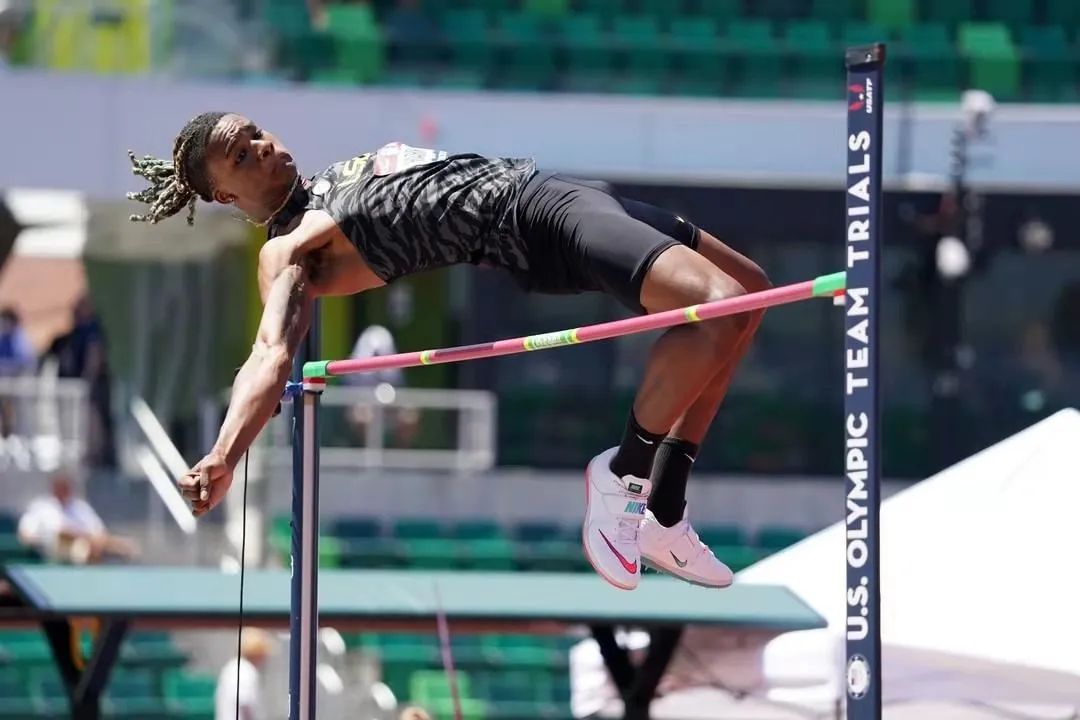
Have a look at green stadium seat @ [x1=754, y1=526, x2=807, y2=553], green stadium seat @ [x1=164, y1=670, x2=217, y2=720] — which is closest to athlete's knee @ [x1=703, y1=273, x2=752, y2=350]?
green stadium seat @ [x1=164, y1=670, x2=217, y2=720]

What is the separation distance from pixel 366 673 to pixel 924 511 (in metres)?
5.13

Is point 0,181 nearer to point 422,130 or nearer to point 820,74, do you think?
point 422,130

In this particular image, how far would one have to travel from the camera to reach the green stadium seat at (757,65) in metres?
15.2

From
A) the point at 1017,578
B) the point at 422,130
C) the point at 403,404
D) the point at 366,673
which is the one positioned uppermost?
the point at 422,130

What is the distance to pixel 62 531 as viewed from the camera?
11.7 metres

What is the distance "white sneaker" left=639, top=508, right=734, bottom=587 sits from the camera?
15.3 ft

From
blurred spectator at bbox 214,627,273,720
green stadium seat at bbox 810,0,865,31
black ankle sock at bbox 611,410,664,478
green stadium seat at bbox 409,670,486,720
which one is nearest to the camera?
black ankle sock at bbox 611,410,664,478

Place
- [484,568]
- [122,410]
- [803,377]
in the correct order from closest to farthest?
[484,568], [122,410], [803,377]

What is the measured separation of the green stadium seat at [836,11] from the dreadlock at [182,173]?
12387 mm

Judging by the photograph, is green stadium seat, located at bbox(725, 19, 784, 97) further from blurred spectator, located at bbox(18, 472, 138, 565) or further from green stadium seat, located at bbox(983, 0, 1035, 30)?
blurred spectator, located at bbox(18, 472, 138, 565)

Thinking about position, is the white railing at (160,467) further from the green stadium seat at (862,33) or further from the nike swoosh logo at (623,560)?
the nike swoosh logo at (623,560)

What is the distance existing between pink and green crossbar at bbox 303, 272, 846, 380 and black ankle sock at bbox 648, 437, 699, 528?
47 centimetres

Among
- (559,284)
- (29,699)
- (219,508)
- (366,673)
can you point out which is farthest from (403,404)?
(559,284)

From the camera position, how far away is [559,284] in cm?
450
